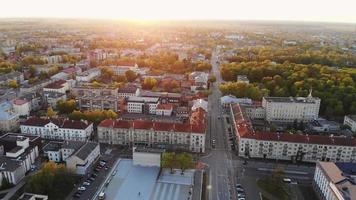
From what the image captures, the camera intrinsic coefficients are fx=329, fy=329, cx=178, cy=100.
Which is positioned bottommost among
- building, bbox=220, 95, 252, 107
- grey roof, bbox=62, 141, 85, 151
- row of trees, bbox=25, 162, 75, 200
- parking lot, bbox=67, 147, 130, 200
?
parking lot, bbox=67, 147, 130, 200

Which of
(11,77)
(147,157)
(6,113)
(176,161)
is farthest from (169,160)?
(11,77)

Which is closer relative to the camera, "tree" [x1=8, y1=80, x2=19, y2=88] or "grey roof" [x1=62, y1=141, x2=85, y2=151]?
"grey roof" [x1=62, y1=141, x2=85, y2=151]

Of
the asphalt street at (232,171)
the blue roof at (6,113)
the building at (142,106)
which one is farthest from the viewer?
the building at (142,106)

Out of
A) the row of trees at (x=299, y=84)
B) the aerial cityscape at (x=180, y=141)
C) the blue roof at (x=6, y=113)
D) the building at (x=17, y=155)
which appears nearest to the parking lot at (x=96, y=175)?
the aerial cityscape at (x=180, y=141)

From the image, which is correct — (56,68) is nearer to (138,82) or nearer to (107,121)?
(138,82)

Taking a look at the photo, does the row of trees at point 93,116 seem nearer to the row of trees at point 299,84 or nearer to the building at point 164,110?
the building at point 164,110

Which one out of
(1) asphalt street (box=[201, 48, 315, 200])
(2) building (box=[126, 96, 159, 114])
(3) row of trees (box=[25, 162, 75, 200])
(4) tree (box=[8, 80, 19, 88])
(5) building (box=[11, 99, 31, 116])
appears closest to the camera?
(3) row of trees (box=[25, 162, 75, 200])

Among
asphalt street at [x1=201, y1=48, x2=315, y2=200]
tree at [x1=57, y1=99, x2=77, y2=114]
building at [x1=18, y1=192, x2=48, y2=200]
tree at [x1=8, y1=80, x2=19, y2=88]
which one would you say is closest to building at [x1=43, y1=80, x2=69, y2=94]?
tree at [x1=57, y1=99, x2=77, y2=114]

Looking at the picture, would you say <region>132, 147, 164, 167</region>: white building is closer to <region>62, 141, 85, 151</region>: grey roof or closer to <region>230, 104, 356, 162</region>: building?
<region>62, 141, 85, 151</region>: grey roof
